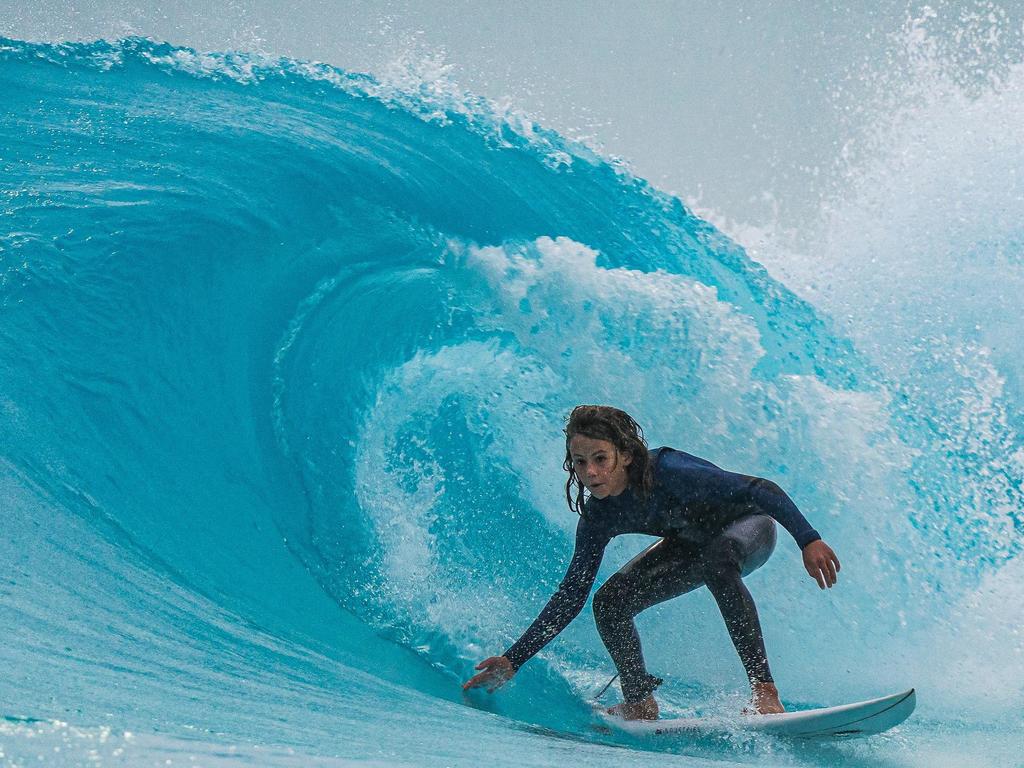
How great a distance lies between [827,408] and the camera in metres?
3.53

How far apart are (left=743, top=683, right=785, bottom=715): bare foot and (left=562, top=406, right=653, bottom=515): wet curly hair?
1.71 ft

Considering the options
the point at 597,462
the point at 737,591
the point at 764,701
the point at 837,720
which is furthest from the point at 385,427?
the point at 837,720

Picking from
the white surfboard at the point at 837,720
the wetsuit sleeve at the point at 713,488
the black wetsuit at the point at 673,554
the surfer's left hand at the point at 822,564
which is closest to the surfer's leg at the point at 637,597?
the black wetsuit at the point at 673,554

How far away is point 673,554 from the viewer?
246cm

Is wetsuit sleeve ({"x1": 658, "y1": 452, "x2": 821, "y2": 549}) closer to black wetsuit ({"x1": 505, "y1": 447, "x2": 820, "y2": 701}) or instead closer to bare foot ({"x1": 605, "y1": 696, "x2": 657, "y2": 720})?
black wetsuit ({"x1": 505, "y1": 447, "x2": 820, "y2": 701})

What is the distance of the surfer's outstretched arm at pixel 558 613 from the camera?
235 centimetres

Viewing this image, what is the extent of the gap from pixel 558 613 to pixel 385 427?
149cm

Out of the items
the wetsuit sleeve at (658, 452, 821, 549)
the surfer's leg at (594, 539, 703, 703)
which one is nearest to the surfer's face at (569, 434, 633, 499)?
the wetsuit sleeve at (658, 452, 821, 549)

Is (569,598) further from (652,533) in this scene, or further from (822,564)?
(822,564)

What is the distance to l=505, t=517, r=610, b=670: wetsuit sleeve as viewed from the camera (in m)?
2.37

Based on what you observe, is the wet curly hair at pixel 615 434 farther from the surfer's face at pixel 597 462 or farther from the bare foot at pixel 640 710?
the bare foot at pixel 640 710

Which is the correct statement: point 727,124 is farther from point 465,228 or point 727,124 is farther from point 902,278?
point 465,228

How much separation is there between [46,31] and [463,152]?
234 cm

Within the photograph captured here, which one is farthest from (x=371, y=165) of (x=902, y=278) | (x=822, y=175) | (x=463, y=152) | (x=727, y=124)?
(x=727, y=124)
